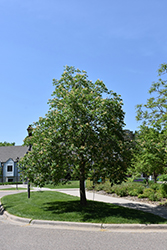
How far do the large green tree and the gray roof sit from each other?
45204mm

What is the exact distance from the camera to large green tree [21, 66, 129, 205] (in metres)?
10.0

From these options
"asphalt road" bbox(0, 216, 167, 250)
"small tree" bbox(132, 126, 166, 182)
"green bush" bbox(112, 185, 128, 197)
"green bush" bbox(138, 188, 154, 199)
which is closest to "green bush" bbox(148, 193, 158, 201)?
"green bush" bbox(138, 188, 154, 199)

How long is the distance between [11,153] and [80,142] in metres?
48.9

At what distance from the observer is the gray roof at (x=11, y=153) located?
178 feet

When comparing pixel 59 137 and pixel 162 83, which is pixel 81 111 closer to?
pixel 59 137

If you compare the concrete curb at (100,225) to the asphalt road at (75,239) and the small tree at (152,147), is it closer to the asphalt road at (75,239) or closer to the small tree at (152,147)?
the asphalt road at (75,239)

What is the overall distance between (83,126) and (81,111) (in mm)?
963

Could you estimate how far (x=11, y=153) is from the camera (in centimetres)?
5584

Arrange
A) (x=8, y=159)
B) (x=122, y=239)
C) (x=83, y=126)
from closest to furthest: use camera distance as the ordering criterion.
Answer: (x=122, y=239), (x=83, y=126), (x=8, y=159)

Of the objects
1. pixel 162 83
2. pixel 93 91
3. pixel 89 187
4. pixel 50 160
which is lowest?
pixel 89 187

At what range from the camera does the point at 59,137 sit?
10.5 m

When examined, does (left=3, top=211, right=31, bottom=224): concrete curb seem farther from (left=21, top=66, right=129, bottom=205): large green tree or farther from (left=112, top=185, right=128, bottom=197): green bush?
(left=112, top=185, right=128, bottom=197): green bush

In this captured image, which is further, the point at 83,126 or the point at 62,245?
the point at 83,126

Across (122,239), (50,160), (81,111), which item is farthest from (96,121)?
(122,239)
